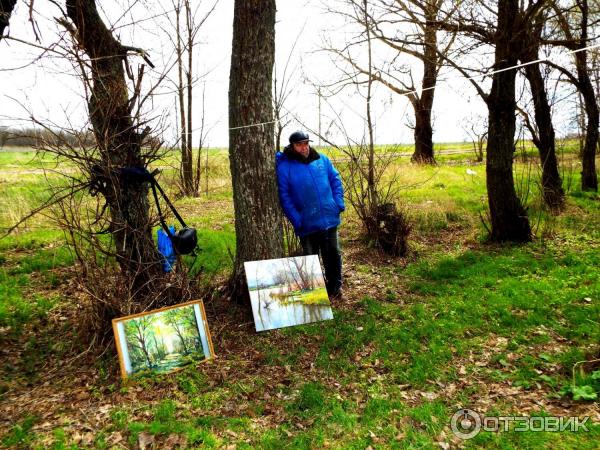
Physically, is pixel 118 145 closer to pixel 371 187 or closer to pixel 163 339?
pixel 163 339

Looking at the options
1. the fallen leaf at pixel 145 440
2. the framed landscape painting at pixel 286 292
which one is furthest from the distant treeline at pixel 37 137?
the fallen leaf at pixel 145 440

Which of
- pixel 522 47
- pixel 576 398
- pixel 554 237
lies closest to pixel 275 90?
pixel 522 47

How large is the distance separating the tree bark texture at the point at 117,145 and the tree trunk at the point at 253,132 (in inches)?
37.5

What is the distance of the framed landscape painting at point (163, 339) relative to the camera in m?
3.61

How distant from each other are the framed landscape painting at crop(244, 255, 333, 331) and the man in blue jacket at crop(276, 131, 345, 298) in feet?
0.95

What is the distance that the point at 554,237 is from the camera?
276 inches

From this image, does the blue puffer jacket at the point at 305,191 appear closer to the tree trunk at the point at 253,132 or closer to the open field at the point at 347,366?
the tree trunk at the point at 253,132

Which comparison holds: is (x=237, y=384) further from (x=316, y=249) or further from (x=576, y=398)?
(x=576, y=398)

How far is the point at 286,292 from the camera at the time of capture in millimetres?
4520

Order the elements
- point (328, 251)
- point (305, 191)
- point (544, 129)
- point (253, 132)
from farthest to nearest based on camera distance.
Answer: point (544, 129) < point (328, 251) < point (305, 191) < point (253, 132)

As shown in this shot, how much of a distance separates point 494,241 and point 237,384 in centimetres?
526

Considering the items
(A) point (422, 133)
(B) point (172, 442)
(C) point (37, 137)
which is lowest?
(B) point (172, 442)

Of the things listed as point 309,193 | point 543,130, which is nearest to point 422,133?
point 543,130

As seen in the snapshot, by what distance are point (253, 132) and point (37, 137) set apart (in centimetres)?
194
